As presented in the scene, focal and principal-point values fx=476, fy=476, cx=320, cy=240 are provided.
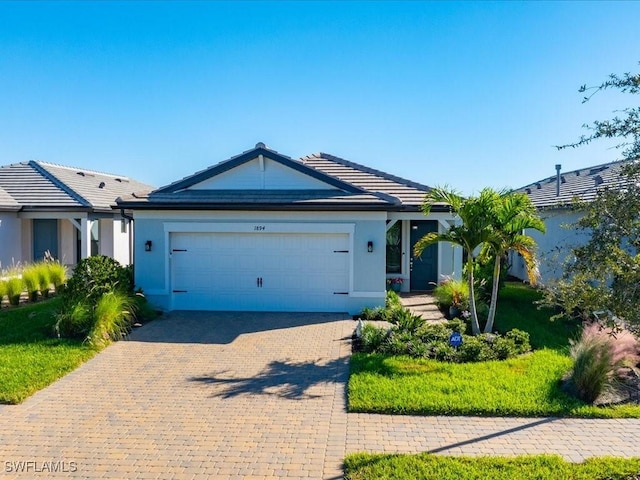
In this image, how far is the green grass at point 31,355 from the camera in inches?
301

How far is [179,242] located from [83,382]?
5.94 meters

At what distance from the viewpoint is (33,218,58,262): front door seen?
19484 mm

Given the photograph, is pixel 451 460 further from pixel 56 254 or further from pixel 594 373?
pixel 56 254

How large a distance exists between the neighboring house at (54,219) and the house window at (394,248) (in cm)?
1052

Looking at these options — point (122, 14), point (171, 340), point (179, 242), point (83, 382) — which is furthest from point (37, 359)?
point (122, 14)

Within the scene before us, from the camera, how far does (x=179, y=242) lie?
13.5m

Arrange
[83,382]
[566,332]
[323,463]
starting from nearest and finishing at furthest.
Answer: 1. [323,463]
2. [83,382]
3. [566,332]

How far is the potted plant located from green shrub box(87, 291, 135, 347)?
356 inches

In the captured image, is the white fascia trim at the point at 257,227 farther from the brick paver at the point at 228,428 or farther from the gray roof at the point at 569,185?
the gray roof at the point at 569,185

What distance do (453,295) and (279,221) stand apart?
5255 mm

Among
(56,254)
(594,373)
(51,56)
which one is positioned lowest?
(594,373)

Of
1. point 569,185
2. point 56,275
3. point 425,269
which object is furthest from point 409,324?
point 569,185

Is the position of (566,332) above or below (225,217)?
below

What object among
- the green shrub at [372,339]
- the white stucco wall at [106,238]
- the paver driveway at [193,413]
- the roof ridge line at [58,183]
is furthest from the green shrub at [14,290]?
the green shrub at [372,339]
